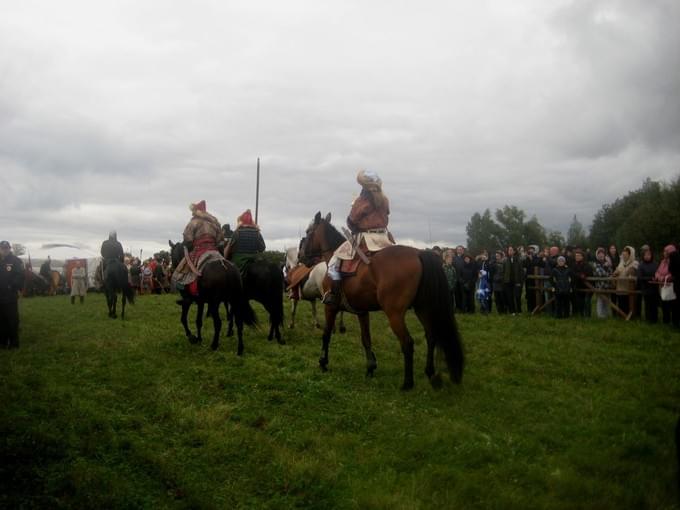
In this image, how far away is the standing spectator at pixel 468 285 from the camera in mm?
19016

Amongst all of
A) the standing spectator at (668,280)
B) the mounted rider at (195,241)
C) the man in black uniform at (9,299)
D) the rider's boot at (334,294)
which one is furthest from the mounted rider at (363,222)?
the standing spectator at (668,280)

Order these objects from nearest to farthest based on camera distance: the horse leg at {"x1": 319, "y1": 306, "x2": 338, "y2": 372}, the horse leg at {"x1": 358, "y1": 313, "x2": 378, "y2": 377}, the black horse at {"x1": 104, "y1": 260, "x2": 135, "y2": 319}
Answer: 1. the horse leg at {"x1": 358, "y1": 313, "x2": 378, "y2": 377}
2. the horse leg at {"x1": 319, "y1": 306, "x2": 338, "y2": 372}
3. the black horse at {"x1": 104, "y1": 260, "x2": 135, "y2": 319}

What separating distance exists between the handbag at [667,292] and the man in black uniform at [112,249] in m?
15.1

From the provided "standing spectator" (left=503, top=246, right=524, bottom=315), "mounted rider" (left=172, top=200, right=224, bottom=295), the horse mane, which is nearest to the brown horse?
the horse mane

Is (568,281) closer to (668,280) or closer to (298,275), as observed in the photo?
(668,280)

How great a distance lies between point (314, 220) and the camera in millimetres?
10781

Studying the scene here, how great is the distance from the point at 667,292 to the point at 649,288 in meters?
1.02

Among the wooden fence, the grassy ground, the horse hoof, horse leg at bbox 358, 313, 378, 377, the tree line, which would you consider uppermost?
the tree line

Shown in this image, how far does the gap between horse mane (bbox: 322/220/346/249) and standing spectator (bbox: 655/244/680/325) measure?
8.25m

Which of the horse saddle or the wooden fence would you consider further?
the wooden fence

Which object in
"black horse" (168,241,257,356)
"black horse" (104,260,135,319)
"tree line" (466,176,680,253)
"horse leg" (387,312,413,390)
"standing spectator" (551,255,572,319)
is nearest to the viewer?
"horse leg" (387,312,413,390)

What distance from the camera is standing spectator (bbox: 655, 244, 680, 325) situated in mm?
13500

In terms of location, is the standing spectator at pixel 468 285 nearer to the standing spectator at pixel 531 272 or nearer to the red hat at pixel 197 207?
the standing spectator at pixel 531 272

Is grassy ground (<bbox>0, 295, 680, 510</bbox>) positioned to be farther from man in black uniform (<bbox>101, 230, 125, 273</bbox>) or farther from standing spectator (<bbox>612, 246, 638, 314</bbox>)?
man in black uniform (<bbox>101, 230, 125, 273</bbox>)
